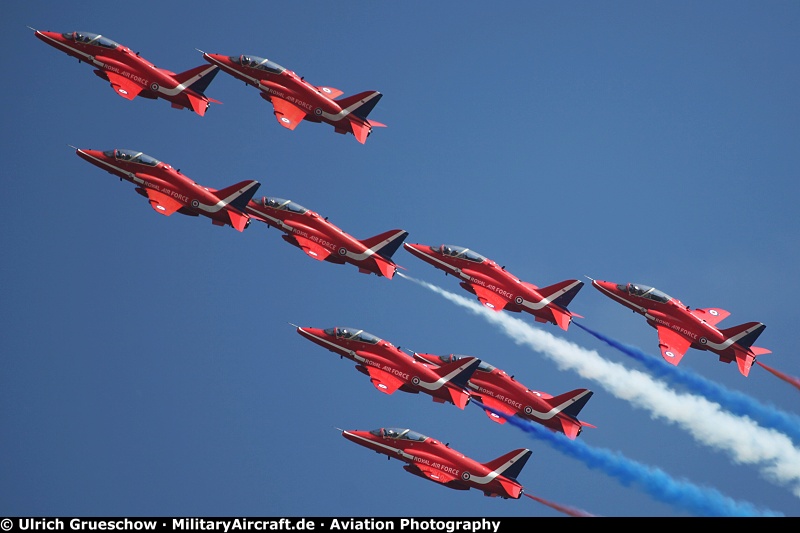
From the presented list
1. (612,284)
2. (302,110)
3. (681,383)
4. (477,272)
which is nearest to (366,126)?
(302,110)

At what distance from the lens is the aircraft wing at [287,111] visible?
99.6m

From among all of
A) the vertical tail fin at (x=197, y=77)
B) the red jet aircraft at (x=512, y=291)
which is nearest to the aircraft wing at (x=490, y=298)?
the red jet aircraft at (x=512, y=291)

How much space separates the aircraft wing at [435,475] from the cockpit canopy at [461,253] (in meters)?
13.2

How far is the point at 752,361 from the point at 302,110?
29549mm

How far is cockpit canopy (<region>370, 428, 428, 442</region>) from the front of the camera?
309 feet

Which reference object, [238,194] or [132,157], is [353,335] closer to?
[238,194]

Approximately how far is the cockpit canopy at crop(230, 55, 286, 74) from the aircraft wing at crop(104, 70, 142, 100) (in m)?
6.13

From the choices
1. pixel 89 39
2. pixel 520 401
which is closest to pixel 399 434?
pixel 520 401
